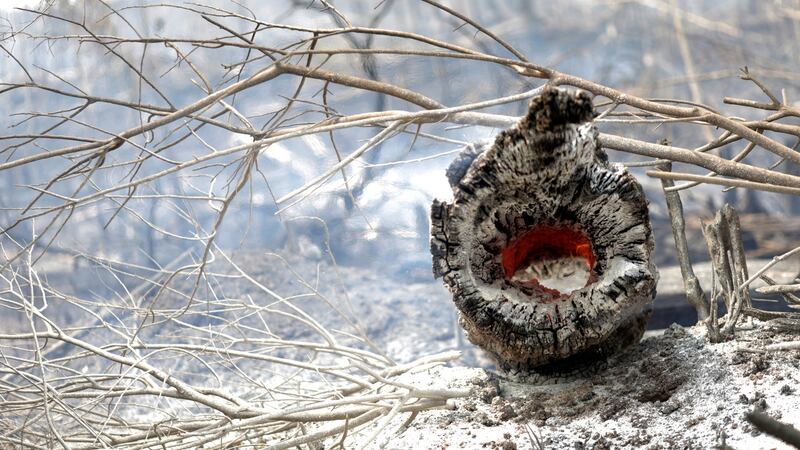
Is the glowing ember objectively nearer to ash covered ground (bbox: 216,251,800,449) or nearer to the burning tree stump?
the burning tree stump

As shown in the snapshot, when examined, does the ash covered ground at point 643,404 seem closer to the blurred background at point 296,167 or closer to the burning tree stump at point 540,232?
the burning tree stump at point 540,232

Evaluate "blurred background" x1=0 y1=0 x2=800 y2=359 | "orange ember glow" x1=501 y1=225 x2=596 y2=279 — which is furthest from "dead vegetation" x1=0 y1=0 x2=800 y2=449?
"orange ember glow" x1=501 y1=225 x2=596 y2=279

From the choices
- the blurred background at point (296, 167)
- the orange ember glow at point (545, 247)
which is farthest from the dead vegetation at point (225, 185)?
the orange ember glow at point (545, 247)

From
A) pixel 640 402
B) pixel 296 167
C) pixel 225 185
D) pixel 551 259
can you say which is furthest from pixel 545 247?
pixel 296 167

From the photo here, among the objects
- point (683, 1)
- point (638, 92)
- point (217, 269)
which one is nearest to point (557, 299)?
point (217, 269)

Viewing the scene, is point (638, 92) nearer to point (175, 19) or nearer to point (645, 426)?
point (175, 19)

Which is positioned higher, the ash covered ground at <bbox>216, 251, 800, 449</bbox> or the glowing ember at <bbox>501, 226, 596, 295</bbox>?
the glowing ember at <bbox>501, 226, 596, 295</bbox>

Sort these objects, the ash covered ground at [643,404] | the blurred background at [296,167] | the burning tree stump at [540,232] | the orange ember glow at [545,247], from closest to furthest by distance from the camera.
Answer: the ash covered ground at [643,404] → the burning tree stump at [540,232] → the orange ember glow at [545,247] → the blurred background at [296,167]

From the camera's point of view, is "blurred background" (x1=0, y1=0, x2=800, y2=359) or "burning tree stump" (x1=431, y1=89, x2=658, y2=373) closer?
"burning tree stump" (x1=431, y1=89, x2=658, y2=373)
